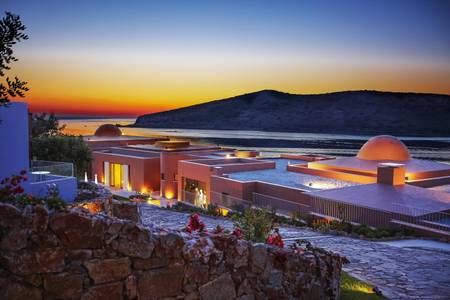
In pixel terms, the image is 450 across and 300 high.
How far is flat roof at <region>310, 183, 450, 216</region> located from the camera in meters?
18.5

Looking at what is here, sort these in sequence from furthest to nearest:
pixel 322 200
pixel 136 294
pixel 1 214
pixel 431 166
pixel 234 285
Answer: pixel 431 166
pixel 322 200
pixel 234 285
pixel 136 294
pixel 1 214

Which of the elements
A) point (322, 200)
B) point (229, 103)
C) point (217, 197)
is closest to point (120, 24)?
point (217, 197)

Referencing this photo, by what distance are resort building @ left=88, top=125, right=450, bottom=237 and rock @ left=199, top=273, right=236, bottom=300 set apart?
45.3ft

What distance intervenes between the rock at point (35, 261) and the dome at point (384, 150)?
28.6m

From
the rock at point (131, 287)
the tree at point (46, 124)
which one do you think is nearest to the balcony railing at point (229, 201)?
the rock at point (131, 287)

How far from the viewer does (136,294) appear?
4.45m

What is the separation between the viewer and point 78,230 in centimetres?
412

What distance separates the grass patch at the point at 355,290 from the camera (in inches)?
299

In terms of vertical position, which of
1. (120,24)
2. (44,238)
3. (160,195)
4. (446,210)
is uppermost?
(120,24)

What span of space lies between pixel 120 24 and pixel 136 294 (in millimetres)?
20995

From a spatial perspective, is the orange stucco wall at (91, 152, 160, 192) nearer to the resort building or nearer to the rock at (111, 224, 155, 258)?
the resort building

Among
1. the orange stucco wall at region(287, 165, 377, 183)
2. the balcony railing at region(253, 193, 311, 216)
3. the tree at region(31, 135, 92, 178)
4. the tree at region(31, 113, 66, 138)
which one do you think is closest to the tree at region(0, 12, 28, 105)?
the balcony railing at region(253, 193, 311, 216)

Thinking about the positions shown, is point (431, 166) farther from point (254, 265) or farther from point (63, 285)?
point (63, 285)

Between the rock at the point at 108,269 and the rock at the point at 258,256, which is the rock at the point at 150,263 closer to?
the rock at the point at 108,269
